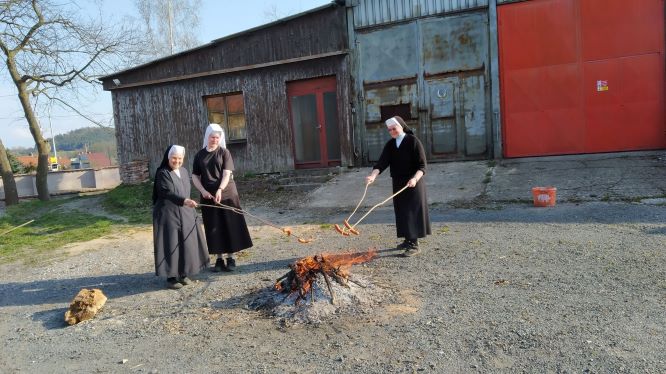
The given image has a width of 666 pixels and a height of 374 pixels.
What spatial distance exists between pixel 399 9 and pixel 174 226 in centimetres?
930

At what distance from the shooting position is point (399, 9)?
40.4 feet

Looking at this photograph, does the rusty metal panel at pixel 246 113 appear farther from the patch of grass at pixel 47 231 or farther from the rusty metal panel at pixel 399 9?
the patch of grass at pixel 47 231

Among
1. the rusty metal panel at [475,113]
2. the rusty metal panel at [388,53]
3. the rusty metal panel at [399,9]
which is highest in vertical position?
the rusty metal panel at [399,9]

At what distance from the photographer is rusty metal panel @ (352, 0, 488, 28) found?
38.6ft

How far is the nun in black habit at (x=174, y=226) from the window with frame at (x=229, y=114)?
8895mm

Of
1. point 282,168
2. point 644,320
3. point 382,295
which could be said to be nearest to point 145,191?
point 282,168

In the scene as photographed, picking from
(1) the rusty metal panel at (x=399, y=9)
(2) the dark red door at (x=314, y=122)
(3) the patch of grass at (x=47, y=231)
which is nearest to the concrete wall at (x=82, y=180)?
(3) the patch of grass at (x=47, y=231)

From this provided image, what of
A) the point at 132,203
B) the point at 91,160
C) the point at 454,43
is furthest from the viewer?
the point at 91,160

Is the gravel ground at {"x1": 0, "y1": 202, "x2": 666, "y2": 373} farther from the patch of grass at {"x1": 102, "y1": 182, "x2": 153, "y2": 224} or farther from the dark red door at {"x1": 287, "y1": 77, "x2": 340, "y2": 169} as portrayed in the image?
the dark red door at {"x1": 287, "y1": 77, "x2": 340, "y2": 169}

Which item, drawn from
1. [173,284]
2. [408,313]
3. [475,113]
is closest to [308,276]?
[408,313]

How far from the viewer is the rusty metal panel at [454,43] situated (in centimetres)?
1170

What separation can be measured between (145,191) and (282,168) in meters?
4.06

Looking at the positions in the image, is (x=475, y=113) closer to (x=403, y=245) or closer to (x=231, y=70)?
(x=403, y=245)

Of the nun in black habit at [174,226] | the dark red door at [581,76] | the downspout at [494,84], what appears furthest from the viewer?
the downspout at [494,84]
